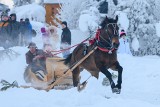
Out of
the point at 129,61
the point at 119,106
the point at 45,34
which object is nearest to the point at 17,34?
the point at 45,34

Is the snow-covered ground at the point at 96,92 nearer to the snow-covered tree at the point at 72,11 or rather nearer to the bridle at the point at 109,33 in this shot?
the bridle at the point at 109,33

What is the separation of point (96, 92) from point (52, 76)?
121cm

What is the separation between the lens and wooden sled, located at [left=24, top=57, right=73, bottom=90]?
36.4 feet

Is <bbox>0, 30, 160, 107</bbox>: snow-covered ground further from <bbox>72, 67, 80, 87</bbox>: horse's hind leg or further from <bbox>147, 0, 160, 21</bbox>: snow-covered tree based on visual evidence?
<bbox>147, 0, 160, 21</bbox>: snow-covered tree

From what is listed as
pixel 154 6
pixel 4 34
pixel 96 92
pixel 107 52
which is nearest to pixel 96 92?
pixel 96 92

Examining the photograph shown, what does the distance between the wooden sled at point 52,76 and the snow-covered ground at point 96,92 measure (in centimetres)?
66

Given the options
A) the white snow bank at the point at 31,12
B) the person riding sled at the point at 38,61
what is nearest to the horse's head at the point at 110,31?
the person riding sled at the point at 38,61

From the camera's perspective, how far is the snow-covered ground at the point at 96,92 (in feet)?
24.8

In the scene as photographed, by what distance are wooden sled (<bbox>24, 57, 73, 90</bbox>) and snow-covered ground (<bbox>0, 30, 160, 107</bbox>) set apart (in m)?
0.66

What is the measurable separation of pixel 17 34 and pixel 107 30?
7.11 metres

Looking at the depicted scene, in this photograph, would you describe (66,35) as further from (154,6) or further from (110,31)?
(154,6)

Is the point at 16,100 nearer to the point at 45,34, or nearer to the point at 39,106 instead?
the point at 39,106

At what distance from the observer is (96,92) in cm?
1112

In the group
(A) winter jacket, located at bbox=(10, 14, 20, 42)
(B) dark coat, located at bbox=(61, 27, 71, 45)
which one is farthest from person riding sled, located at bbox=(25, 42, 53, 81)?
(A) winter jacket, located at bbox=(10, 14, 20, 42)
